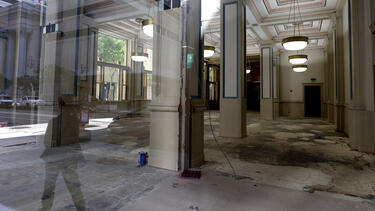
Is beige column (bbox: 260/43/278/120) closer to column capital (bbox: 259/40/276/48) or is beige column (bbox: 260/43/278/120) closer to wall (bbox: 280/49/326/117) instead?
column capital (bbox: 259/40/276/48)

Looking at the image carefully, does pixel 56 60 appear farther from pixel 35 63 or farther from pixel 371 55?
pixel 371 55

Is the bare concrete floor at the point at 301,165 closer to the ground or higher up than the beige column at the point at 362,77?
closer to the ground

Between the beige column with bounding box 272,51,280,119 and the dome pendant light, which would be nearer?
the dome pendant light

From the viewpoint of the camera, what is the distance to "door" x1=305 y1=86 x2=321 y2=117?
1215cm

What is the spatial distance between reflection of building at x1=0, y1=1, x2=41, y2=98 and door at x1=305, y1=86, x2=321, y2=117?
1302 cm

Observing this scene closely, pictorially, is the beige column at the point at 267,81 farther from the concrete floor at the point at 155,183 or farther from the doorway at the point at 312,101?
the concrete floor at the point at 155,183

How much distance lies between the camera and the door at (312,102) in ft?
39.9

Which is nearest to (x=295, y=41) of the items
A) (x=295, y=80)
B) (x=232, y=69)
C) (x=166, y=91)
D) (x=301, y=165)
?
(x=232, y=69)

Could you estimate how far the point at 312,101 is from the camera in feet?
40.2

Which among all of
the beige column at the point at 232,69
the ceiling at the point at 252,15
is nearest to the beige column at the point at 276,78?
the ceiling at the point at 252,15

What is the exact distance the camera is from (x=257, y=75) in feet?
57.4

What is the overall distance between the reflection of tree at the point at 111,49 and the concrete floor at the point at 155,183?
4.51m

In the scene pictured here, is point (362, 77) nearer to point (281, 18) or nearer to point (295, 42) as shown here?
point (295, 42)

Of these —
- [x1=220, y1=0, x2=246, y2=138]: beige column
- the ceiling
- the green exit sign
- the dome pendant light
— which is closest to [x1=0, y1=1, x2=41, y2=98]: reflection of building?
the ceiling
